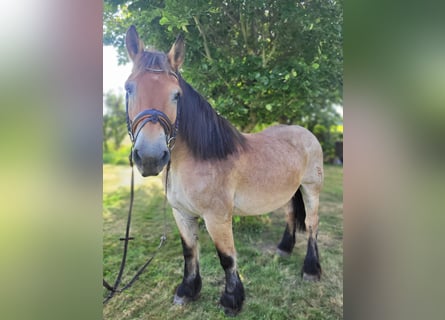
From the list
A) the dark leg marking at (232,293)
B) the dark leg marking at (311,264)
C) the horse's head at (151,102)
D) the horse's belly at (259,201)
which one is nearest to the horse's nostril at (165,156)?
the horse's head at (151,102)

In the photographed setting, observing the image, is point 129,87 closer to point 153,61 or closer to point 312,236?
point 153,61

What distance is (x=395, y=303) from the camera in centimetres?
153

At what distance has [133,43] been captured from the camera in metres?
1.33

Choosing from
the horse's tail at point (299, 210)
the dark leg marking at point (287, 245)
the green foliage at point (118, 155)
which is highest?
the green foliage at point (118, 155)

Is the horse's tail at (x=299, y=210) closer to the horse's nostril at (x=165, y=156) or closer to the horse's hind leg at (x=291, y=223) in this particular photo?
the horse's hind leg at (x=291, y=223)

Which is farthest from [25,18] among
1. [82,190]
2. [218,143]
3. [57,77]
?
[218,143]

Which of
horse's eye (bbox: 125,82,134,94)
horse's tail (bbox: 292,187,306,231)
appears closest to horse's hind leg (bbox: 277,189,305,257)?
horse's tail (bbox: 292,187,306,231)

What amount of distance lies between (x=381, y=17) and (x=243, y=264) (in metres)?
1.47

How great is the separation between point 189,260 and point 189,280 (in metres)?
0.11

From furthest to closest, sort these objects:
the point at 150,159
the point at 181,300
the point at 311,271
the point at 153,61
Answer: the point at 311,271
the point at 181,300
the point at 153,61
the point at 150,159

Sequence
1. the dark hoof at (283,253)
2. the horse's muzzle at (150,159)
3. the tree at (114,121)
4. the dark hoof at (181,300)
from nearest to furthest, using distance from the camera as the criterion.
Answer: the horse's muzzle at (150,159), the tree at (114,121), the dark hoof at (181,300), the dark hoof at (283,253)

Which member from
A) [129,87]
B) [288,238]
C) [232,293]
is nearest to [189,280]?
[232,293]

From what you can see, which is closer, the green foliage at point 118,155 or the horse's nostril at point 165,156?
the horse's nostril at point 165,156

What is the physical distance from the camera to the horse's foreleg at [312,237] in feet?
5.30
